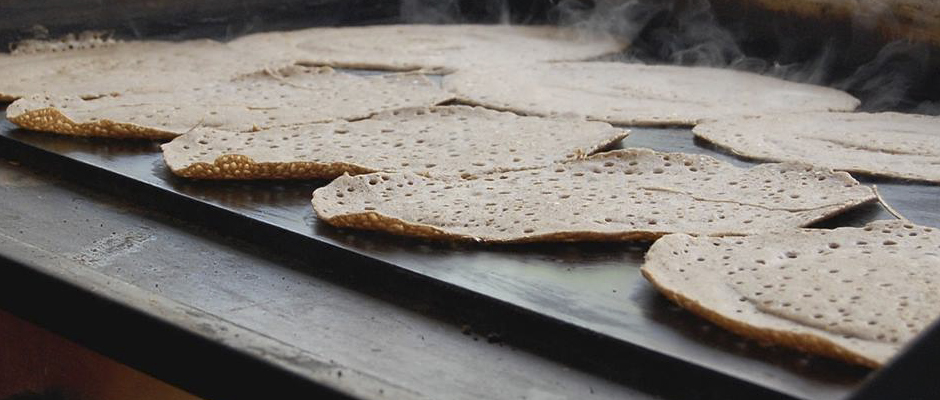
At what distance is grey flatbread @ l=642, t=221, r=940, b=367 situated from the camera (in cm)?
115

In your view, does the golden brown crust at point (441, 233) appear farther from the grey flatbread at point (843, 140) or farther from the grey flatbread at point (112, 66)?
the grey flatbread at point (112, 66)

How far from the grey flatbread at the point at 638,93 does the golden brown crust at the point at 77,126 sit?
71 centimetres

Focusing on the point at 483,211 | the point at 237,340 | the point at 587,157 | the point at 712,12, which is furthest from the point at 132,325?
the point at 712,12

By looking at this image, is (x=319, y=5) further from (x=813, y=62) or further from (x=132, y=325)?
(x=132, y=325)

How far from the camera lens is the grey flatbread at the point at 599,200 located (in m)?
1.52

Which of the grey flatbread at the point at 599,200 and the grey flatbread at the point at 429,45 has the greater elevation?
the grey flatbread at the point at 599,200

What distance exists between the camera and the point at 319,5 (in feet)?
12.5

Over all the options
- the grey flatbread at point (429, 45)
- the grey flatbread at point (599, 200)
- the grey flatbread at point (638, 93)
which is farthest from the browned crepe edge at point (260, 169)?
the grey flatbread at point (429, 45)

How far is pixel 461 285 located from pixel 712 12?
7.02 feet

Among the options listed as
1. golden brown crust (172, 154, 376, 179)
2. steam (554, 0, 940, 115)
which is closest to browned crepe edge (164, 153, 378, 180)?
golden brown crust (172, 154, 376, 179)

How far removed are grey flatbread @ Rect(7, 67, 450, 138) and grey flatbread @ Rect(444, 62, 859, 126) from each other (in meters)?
0.16

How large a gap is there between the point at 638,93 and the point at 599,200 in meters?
0.95

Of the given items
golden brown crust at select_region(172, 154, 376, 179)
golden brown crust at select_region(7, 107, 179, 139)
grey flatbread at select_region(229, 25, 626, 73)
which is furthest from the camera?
grey flatbread at select_region(229, 25, 626, 73)

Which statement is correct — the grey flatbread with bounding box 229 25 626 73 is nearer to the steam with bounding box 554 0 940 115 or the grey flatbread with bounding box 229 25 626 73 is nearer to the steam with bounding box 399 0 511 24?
the steam with bounding box 554 0 940 115
